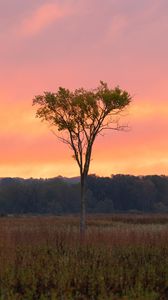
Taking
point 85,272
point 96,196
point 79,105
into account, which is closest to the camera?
point 85,272

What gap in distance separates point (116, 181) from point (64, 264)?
340ft

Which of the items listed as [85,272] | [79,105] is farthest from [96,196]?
[85,272]

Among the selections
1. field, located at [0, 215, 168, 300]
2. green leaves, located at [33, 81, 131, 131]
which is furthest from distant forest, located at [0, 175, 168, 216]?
field, located at [0, 215, 168, 300]

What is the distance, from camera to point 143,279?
12.3 meters

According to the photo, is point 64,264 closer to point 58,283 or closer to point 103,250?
point 58,283

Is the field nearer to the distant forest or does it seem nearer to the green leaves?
the green leaves

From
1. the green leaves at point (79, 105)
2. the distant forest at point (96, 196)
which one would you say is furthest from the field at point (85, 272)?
the distant forest at point (96, 196)

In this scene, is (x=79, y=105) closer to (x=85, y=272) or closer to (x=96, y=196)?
(x=85, y=272)

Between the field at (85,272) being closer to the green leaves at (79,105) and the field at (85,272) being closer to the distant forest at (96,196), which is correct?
the green leaves at (79,105)

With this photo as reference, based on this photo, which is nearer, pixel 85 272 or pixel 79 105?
pixel 85 272

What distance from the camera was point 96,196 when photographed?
381 feet

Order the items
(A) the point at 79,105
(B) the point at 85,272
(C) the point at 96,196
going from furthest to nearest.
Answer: (C) the point at 96,196 → (A) the point at 79,105 → (B) the point at 85,272

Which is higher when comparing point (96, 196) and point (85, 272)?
point (96, 196)

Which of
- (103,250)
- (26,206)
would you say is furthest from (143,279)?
(26,206)
